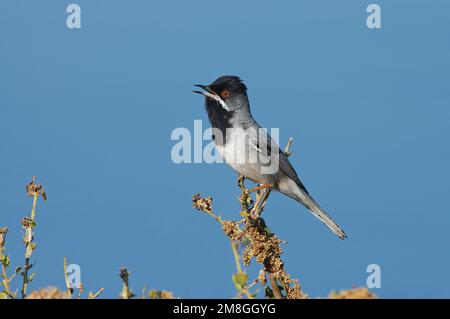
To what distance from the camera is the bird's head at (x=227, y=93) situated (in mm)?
6230

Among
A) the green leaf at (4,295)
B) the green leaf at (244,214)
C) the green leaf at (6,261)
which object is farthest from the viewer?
the green leaf at (244,214)

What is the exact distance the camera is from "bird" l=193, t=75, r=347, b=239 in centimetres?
596

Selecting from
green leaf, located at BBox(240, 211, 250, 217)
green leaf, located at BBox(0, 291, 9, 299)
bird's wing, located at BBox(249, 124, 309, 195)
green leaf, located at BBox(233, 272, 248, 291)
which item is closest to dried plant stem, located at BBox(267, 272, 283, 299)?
green leaf, located at BBox(233, 272, 248, 291)

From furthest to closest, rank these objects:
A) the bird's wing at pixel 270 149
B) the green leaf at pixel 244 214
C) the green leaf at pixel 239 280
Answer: the bird's wing at pixel 270 149, the green leaf at pixel 244 214, the green leaf at pixel 239 280

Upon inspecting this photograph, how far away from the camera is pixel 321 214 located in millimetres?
6195

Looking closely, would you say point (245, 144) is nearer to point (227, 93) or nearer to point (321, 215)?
point (227, 93)

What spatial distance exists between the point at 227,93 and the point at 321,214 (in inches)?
59.1

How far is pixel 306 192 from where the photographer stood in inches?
250

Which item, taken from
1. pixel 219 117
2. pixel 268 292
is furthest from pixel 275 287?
pixel 219 117

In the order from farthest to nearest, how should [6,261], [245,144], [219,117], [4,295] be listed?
[219,117] < [245,144] < [6,261] < [4,295]

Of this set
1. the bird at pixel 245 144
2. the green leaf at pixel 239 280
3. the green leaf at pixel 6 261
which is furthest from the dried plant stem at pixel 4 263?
the bird at pixel 245 144

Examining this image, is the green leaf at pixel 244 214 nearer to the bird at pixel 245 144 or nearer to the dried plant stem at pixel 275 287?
the dried plant stem at pixel 275 287
